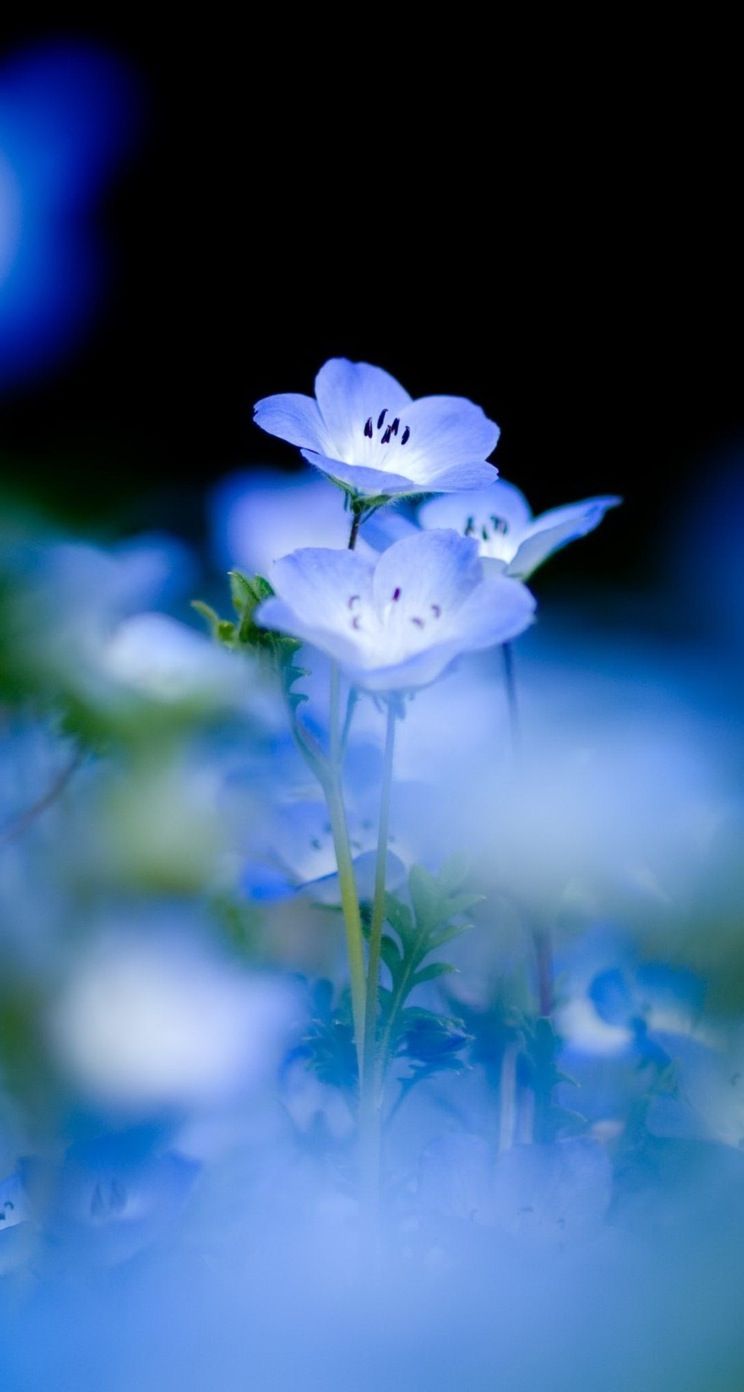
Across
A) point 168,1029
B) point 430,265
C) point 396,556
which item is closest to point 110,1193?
point 168,1029

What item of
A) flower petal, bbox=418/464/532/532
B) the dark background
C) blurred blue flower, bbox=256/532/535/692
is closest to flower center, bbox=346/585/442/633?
blurred blue flower, bbox=256/532/535/692

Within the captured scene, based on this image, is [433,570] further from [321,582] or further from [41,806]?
[41,806]

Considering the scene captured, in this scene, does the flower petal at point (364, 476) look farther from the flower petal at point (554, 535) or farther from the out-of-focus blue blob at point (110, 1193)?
the out-of-focus blue blob at point (110, 1193)

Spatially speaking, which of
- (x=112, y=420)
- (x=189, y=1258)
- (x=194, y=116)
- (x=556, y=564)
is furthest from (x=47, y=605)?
(x=194, y=116)

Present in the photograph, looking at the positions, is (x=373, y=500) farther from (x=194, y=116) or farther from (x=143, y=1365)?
(x=194, y=116)

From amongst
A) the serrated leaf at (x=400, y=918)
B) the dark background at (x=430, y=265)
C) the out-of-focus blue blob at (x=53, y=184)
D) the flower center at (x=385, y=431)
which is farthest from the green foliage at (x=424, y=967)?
the dark background at (x=430, y=265)

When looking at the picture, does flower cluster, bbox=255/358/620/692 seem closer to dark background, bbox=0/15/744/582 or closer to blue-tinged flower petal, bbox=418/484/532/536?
blue-tinged flower petal, bbox=418/484/532/536
